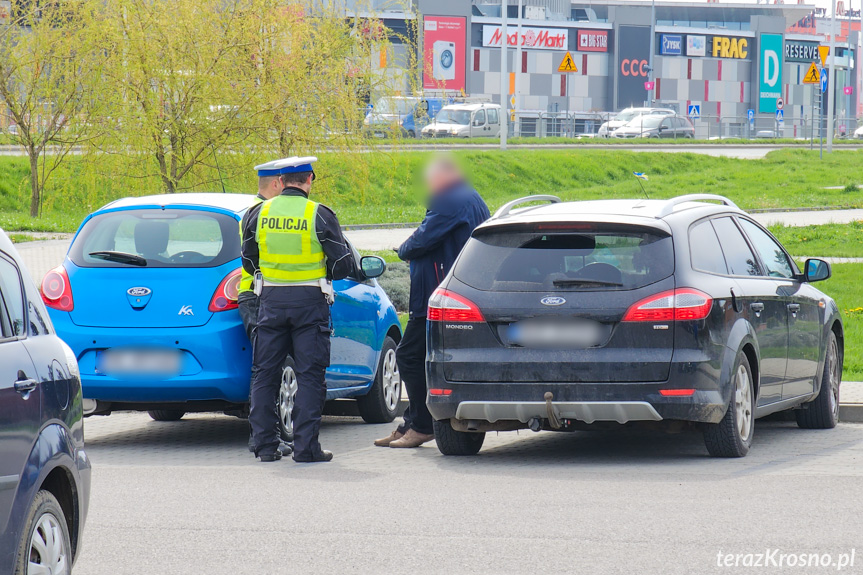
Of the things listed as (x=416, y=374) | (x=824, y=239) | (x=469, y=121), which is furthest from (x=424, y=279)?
(x=469, y=121)

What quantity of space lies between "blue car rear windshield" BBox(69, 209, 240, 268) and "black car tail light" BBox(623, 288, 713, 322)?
2.67 m

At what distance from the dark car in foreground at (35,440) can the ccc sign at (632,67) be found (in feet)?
273

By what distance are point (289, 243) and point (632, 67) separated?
265 ft

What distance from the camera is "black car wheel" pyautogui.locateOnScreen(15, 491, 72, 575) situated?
3996 millimetres

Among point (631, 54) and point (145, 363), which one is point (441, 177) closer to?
point (145, 363)

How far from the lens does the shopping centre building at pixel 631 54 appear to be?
8038 cm

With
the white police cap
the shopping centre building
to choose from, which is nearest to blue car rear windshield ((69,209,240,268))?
A: the white police cap

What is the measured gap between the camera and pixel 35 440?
4.15 meters

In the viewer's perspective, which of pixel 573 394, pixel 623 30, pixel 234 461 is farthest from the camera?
pixel 623 30

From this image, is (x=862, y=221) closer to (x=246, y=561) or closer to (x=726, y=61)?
(x=246, y=561)

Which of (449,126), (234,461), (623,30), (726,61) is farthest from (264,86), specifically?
(726,61)

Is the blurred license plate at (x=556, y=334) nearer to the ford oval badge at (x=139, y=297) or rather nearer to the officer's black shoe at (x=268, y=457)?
the officer's black shoe at (x=268, y=457)

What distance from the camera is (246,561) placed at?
5.26 meters

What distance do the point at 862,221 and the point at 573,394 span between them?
16.9m
